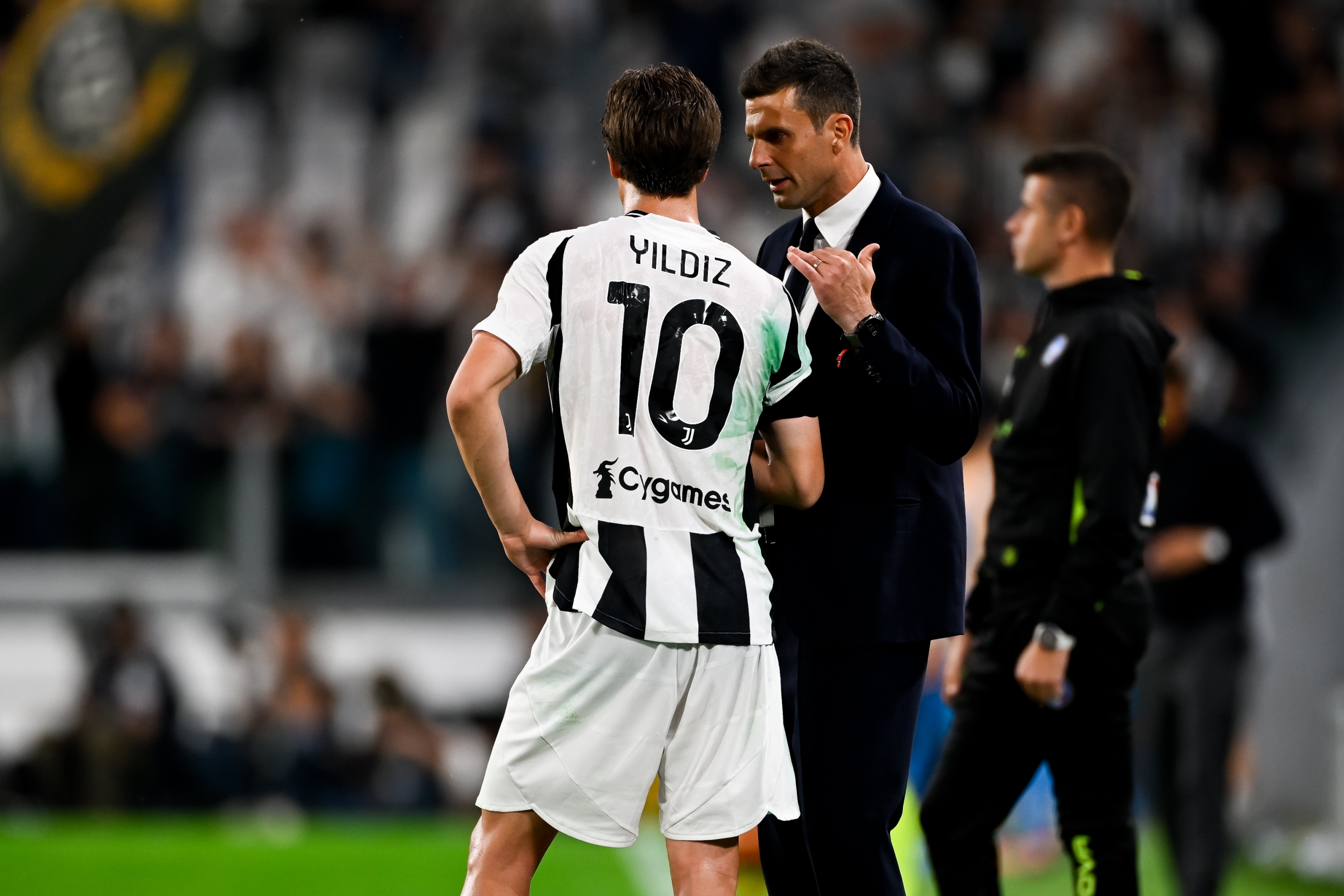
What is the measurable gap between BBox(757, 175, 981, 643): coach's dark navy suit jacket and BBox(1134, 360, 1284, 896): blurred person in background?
9.05ft

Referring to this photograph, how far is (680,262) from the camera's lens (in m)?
3.21

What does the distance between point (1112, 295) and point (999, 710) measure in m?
1.15

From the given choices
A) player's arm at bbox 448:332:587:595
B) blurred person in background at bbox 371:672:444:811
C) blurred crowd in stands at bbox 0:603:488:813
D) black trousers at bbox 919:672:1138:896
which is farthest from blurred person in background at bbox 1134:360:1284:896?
blurred crowd in stands at bbox 0:603:488:813

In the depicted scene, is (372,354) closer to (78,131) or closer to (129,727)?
(78,131)

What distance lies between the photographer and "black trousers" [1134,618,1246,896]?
6.15 meters

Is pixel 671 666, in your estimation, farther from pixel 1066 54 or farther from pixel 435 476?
pixel 1066 54

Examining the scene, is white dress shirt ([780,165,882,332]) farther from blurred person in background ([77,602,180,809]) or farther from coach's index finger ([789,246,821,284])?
blurred person in background ([77,602,180,809])

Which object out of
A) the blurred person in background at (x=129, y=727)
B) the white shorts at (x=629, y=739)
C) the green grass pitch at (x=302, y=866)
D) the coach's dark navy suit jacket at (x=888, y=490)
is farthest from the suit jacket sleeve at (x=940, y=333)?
the blurred person in background at (x=129, y=727)

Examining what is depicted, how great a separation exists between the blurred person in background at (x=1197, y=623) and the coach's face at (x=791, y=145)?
2912mm

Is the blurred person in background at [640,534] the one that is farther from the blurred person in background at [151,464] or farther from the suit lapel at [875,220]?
the blurred person in background at [151,464]

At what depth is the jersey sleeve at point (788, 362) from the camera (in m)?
3.32

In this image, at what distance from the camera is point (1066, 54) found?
1332cm

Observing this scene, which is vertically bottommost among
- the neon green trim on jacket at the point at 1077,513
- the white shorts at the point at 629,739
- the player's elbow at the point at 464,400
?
the white shorts at the point at 629,739

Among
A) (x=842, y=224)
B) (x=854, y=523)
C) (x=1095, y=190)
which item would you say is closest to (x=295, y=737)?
(x=1095, y=190)
